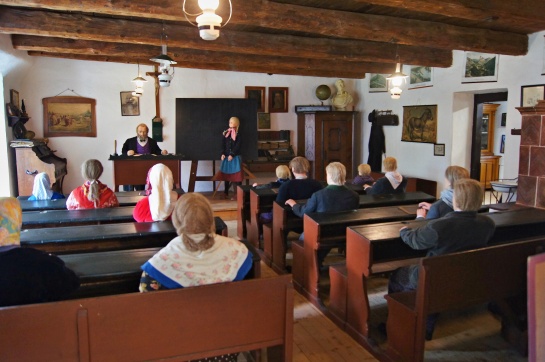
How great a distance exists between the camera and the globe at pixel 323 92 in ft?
32.9

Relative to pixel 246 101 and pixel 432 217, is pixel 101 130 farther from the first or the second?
pixel 432 217

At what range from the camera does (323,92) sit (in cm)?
1002

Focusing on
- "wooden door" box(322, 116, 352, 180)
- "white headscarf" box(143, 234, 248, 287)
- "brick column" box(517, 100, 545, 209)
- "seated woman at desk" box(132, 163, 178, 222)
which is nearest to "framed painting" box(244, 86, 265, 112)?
"wooden door" box(322, 116, 352, 180)

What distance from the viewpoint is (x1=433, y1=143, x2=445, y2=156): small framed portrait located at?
26.6 feet

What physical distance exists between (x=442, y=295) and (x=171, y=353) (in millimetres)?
1641

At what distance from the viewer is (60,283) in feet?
6.94

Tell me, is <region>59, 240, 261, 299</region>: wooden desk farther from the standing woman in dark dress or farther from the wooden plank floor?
the standing woman in dark dress

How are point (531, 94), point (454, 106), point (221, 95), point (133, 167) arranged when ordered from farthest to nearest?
point (221, 95), point (454, 106), point (133, 167), point (531, 94)

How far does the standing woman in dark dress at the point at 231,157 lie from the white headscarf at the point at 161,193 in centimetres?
475

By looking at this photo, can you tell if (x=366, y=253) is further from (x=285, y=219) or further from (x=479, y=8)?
(x=479, y=8)

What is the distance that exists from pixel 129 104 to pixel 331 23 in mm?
5185

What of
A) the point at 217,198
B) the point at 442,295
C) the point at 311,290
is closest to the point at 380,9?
the point at 311,290

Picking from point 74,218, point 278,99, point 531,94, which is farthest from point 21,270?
point 278,99

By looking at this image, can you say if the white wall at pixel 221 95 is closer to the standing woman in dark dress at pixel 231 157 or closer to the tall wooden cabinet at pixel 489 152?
the standing woman in dark dress at pixel 231 157
